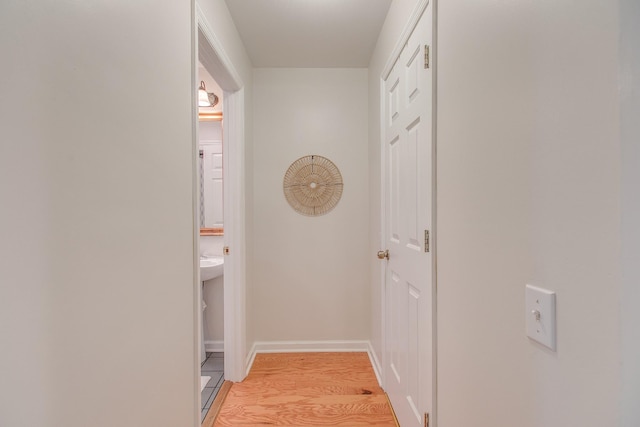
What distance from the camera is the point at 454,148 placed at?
1.10 m

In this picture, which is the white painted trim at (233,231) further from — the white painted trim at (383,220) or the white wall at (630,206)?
the white wall at (630,206)

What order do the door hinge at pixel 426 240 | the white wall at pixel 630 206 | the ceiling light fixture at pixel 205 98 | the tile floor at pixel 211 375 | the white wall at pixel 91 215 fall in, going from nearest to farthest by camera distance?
1. the white wall at pixel 630 206
2. the white wall at pixel 91 215
3. the door hinge at pixel 426 240
4. the tile floor at pixel 211 375
5. the ceiling light fixture at pixel 205 98

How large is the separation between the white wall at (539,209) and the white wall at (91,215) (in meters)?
1.01

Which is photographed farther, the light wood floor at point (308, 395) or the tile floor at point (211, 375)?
the tile floor at point (211, 375)

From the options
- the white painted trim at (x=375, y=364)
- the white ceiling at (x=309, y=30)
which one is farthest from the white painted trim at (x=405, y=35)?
the white painted trim at (x=375, y=364)

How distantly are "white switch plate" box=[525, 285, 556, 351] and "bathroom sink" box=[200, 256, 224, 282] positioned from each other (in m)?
2.25

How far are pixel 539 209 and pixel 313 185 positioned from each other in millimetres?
2227

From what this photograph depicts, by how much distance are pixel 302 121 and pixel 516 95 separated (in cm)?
225

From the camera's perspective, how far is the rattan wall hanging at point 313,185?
282 cm

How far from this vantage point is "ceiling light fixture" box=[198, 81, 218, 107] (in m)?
2.67

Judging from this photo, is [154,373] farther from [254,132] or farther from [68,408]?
[254,132]

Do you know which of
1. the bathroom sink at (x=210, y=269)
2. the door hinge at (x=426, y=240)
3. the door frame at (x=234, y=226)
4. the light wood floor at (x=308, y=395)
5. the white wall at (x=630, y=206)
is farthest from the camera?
the bathroom sink at (x=210, y=269)

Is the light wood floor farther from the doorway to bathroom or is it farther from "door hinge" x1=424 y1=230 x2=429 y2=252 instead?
"door hinge" x1=424 y1=230 x2=429 y2=252

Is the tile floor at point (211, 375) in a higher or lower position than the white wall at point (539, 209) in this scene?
lower
